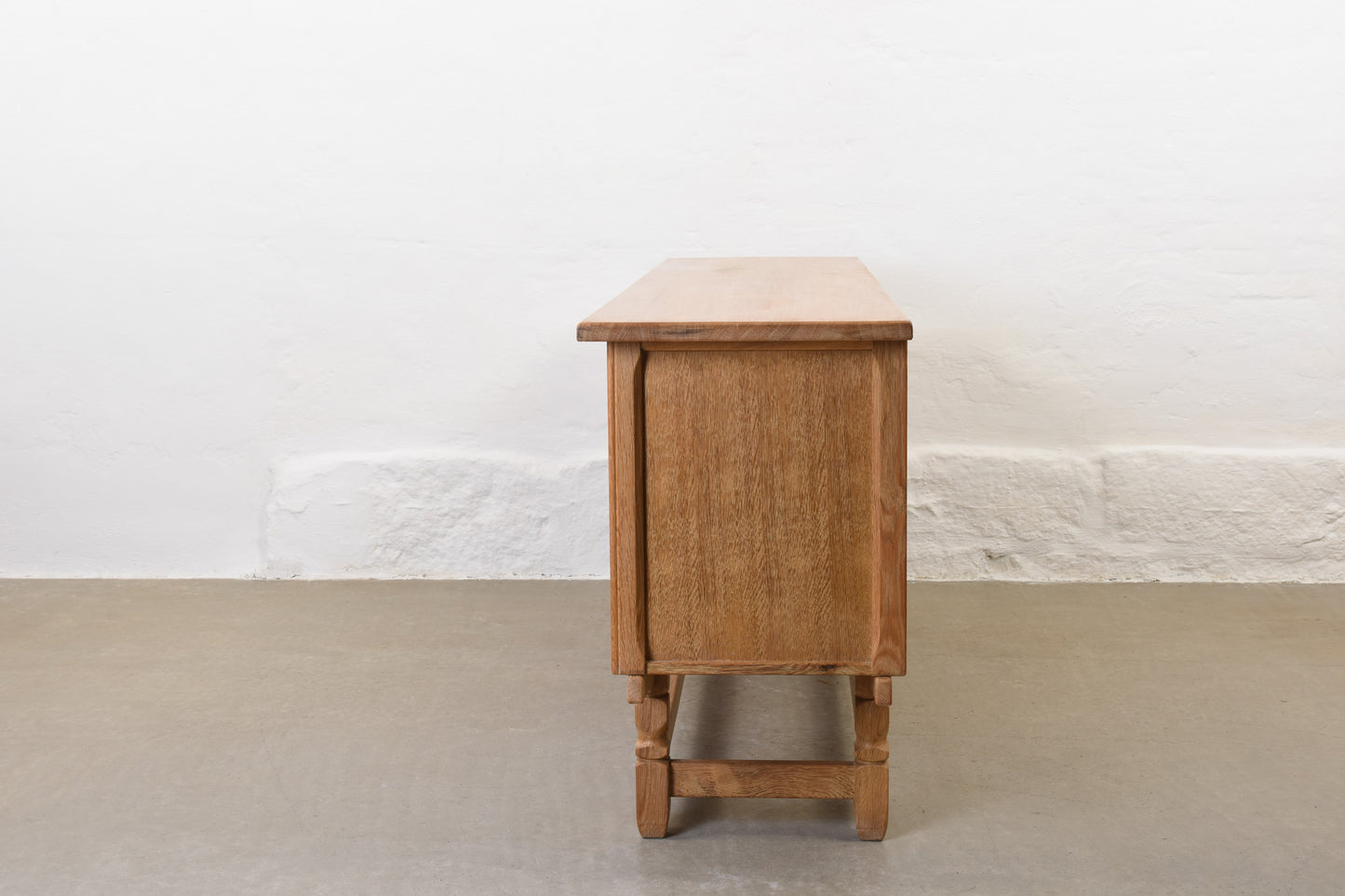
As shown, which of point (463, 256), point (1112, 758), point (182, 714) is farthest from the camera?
point (463, 256)

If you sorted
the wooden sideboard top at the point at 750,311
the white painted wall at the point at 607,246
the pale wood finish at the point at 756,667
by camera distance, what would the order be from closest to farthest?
the wooden sideboard top at the point at 750,311 < the pale wood finish at the point at 756,667 < the white painted wall at the point at 607,246

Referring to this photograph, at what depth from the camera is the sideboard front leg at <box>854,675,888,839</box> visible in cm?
250

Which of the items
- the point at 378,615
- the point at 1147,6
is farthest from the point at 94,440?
the point at 1147,6

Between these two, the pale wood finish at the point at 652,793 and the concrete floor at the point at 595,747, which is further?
the pale wood finish at the point at 652,793

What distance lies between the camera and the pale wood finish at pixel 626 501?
7.53ft

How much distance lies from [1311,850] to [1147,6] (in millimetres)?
2699

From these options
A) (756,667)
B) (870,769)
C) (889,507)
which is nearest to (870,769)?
(870,769)

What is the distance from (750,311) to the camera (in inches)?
95.3

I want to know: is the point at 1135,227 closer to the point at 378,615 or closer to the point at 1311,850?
the point at 1311,850

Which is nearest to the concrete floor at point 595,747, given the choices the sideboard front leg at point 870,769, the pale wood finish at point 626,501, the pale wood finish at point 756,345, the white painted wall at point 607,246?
the sideboard front leg at point 870,769

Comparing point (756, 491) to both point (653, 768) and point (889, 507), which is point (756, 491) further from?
point (653, 768)

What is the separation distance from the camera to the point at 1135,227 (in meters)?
4.11

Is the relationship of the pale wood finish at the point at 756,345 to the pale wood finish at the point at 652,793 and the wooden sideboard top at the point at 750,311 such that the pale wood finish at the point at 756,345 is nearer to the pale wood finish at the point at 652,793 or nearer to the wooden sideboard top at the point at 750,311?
the wooden sideboard top at the point at 750,311

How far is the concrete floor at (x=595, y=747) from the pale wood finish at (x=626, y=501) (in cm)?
46
